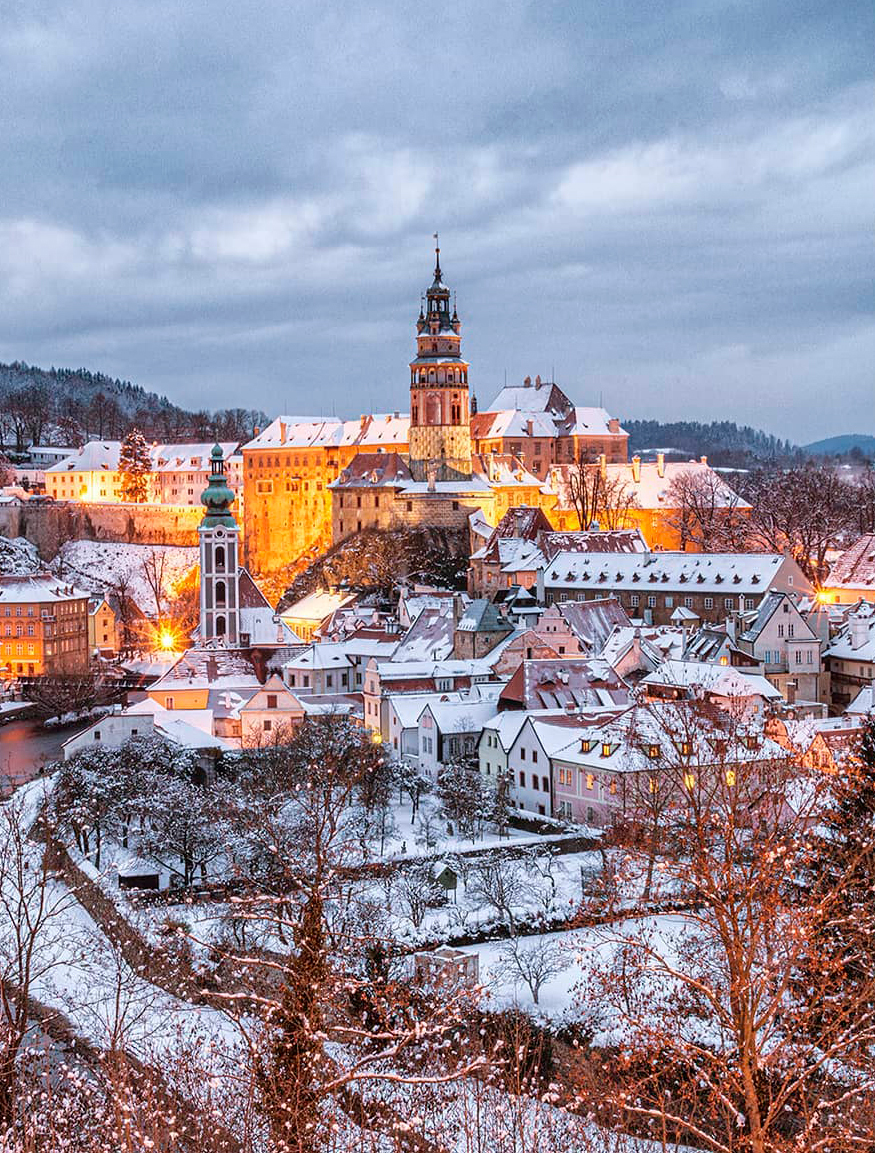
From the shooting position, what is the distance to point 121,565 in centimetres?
7706

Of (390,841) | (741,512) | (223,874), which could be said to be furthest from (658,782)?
(741,512)

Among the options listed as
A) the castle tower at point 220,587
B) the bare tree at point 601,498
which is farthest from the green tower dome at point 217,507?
the bare tree at point 601,498

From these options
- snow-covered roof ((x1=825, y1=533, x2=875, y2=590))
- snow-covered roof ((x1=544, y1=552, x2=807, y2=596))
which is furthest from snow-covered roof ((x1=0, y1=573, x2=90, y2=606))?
snow-covered roof ((x1=825, y1=533, x2=875, y2=590))

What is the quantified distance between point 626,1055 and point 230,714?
1224 inches

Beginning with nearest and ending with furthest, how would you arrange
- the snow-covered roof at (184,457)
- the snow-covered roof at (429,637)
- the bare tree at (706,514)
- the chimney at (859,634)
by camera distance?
the chimney at (859,634)
the snow-covered roof at (429,637)
the bare tree at (706,514)
the snow-covered roof at (184,457)

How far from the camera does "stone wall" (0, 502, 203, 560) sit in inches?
3113

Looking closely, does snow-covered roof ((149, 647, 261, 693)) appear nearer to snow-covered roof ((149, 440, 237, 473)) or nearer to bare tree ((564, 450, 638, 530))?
bare tree ((564, 450, 638, 530))

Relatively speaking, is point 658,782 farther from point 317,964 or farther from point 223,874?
point 317,964

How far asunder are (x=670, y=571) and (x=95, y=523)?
43347 millimetres

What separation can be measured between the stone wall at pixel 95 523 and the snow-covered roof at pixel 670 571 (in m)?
32.8

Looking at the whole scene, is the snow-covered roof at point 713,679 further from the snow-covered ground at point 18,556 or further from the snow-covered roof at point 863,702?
the snow-covered ground at point 18,556

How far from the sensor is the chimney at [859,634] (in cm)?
4016

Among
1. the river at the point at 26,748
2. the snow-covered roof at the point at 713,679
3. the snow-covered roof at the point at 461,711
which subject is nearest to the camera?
the snow-covered roof at the point at 713,679

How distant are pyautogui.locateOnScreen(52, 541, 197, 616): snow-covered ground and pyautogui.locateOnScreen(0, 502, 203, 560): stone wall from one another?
2.94ft
